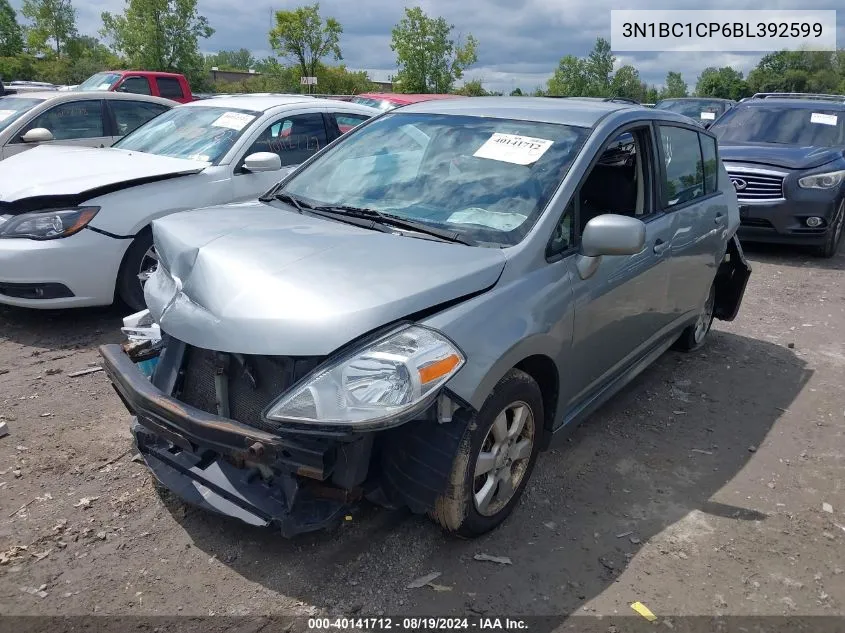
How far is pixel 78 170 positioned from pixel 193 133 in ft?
3.65

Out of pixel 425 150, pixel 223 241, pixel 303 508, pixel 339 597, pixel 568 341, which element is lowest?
pixel 339 597

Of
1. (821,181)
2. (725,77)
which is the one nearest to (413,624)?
(821,181)

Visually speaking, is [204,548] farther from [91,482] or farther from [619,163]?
[619,163]

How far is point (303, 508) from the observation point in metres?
2.63

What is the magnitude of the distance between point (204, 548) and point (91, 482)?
0.83 meters

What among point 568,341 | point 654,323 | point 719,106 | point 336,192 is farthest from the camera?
point 719,106

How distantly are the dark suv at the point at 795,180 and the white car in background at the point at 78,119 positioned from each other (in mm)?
7280

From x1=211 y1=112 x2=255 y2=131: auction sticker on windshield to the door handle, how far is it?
3.73m

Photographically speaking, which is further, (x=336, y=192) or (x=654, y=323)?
(x=654, y=323)

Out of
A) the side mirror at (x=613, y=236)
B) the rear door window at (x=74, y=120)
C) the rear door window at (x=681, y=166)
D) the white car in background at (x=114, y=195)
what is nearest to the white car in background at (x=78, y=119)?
the rear door window at (x=74, y=120)

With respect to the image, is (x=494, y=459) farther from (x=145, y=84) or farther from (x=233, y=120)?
(x=145, y=84)

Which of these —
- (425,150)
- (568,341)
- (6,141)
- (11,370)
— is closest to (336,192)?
(425,150)

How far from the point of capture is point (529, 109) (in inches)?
149

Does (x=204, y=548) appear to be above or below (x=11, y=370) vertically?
below
